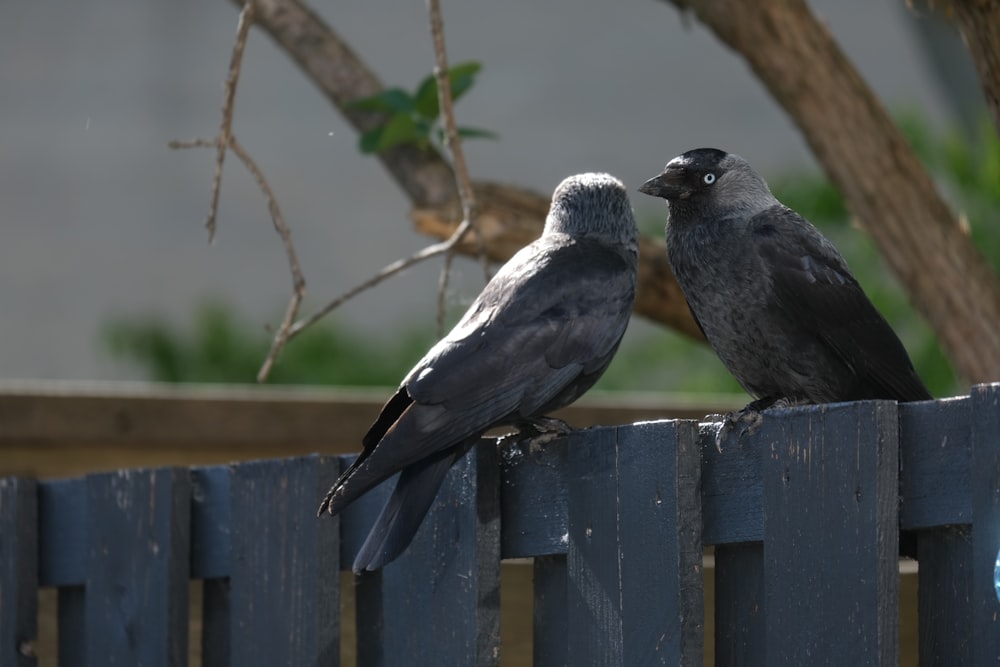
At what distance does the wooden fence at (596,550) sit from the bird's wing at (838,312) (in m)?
0.64

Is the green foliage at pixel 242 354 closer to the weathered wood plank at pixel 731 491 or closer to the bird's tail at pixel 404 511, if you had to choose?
the bird's tail at pixel 404 511

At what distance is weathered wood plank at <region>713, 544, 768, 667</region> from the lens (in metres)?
1.86

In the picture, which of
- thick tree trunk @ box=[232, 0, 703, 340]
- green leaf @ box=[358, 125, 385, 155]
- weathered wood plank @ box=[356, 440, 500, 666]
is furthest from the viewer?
thick tree trunk @ box=[232, 0, 703, 340]

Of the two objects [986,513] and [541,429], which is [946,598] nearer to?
[986,513]

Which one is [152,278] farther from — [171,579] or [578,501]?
[578,501]

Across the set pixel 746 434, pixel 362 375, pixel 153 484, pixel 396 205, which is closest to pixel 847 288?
pixel 746 434

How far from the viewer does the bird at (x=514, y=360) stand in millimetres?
2043

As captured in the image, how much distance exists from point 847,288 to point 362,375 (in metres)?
6.22

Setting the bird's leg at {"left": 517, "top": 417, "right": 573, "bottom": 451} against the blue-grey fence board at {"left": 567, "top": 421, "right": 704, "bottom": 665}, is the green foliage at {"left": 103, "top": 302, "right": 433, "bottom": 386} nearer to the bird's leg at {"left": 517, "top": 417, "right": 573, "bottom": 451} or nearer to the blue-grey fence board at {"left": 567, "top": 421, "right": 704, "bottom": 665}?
the bird's leg at {"left": 517, "top": 417, "right": 573, "bottom": 451}

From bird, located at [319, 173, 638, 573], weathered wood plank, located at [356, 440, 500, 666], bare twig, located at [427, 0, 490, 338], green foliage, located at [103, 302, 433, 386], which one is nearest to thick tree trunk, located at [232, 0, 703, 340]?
bare twig, located at [427, 0, 490, 338]

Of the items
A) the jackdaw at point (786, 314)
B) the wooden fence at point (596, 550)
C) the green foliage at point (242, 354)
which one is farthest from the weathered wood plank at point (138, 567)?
the green foliage at point (242, 354)

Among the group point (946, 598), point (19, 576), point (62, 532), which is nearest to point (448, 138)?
point (62, 532)

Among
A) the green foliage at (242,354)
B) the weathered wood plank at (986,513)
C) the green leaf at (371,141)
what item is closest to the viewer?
the weathered wood plank at (986,513)

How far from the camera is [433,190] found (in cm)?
370
